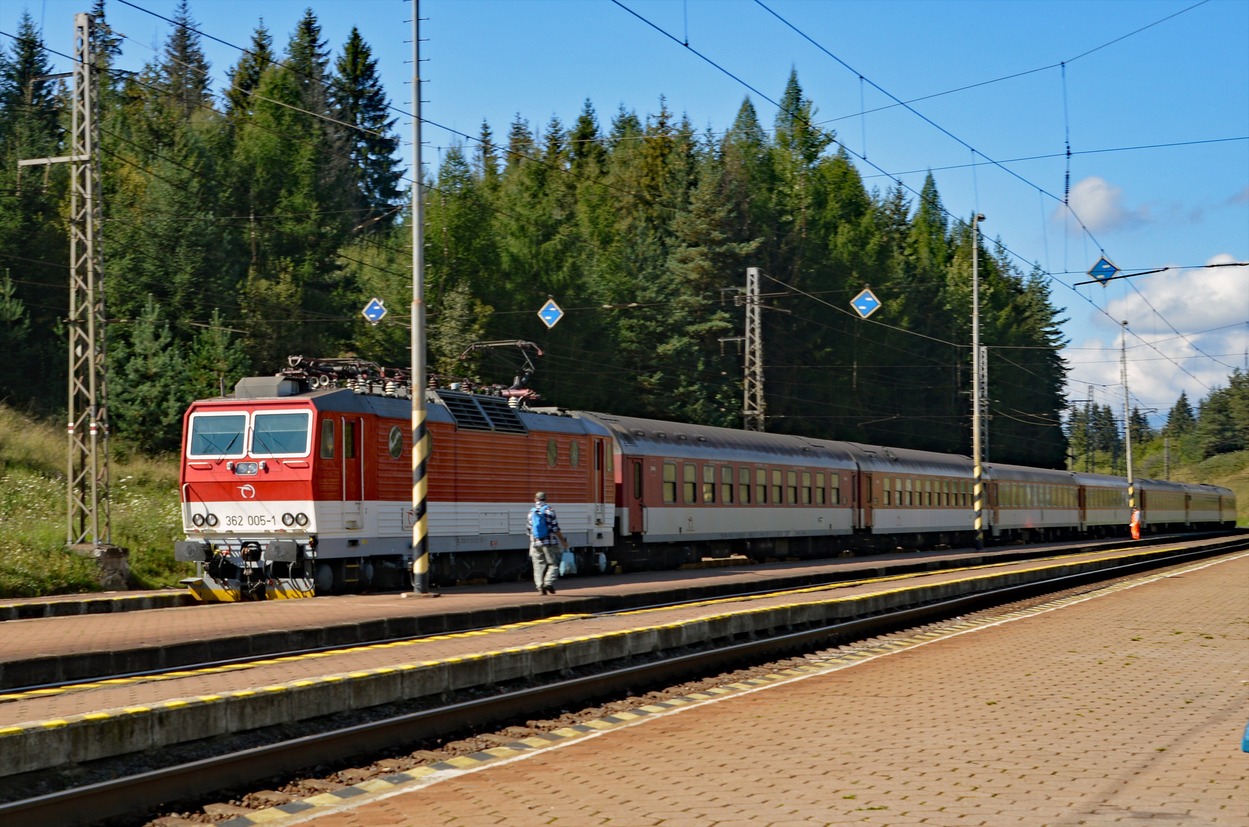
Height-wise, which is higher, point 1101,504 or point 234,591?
point 1101,504

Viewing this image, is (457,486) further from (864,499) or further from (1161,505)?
(1161,505)

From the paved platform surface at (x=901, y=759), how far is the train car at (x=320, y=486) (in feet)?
33.9

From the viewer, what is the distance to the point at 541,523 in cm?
2317

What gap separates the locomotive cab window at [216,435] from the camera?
24023mm

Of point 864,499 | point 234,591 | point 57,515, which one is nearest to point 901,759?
point 234,591

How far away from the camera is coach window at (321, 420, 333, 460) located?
23.4 m

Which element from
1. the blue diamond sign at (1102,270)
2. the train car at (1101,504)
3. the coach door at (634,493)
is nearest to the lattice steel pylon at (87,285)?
the coach door at (634,493)

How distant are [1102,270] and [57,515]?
2531cm

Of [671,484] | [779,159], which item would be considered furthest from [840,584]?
[779,159]

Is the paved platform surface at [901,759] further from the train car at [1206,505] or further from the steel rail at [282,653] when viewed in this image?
the train car at [1206,505]

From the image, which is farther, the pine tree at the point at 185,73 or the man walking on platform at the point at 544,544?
the pine tree at the point at 185,73

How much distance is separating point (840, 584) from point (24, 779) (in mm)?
23190

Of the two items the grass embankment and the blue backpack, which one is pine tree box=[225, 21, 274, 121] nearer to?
the grass embankment

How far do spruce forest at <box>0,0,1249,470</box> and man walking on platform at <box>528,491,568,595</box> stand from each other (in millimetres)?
7154
